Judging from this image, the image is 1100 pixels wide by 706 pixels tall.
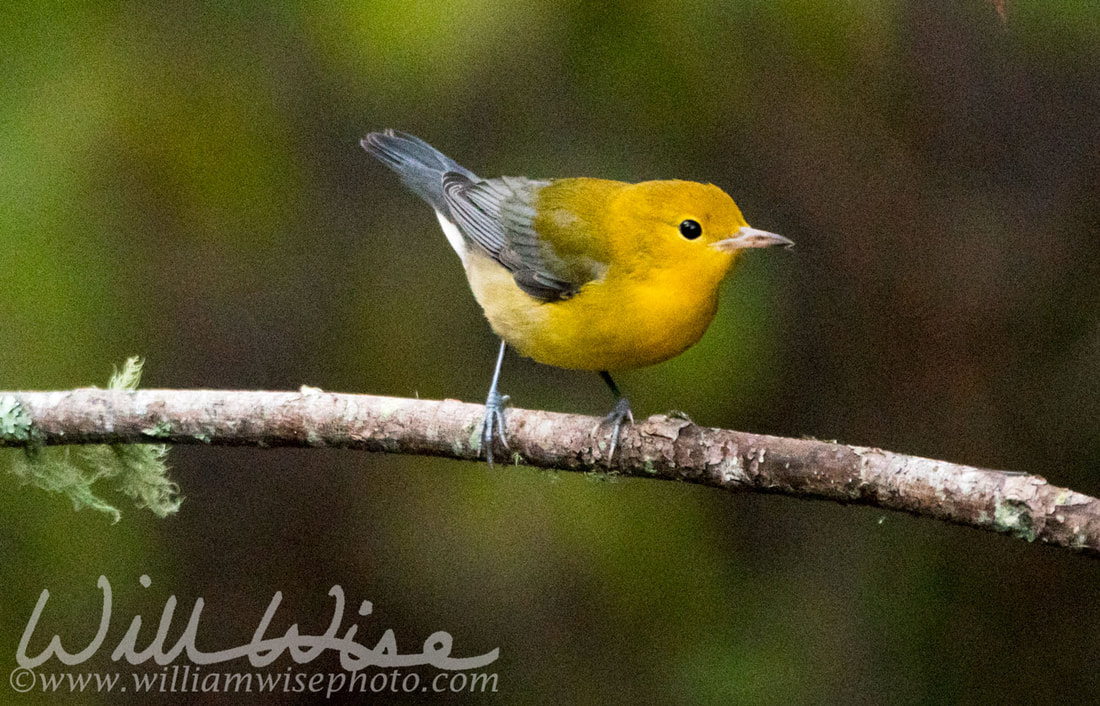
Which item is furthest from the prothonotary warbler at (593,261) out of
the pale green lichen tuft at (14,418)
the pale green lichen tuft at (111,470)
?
the pale green lichen tuft at (14,418)

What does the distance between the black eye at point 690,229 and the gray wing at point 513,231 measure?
406 mm

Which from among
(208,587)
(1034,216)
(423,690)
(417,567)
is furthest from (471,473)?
(1034,216)

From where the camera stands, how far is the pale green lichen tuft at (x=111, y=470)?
3668 millimetres

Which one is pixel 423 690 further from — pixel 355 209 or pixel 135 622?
pixel 355 209

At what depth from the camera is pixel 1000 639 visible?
4.96m

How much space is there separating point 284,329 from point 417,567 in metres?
1.31

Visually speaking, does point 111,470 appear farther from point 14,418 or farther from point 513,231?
point 513,231

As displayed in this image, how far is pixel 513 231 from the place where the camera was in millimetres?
4453

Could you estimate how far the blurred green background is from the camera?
175 inches

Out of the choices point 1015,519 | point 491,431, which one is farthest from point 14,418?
point 1015,519

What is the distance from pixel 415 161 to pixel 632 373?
1.35m

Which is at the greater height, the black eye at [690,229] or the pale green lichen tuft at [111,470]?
the black eye at [690,229]
